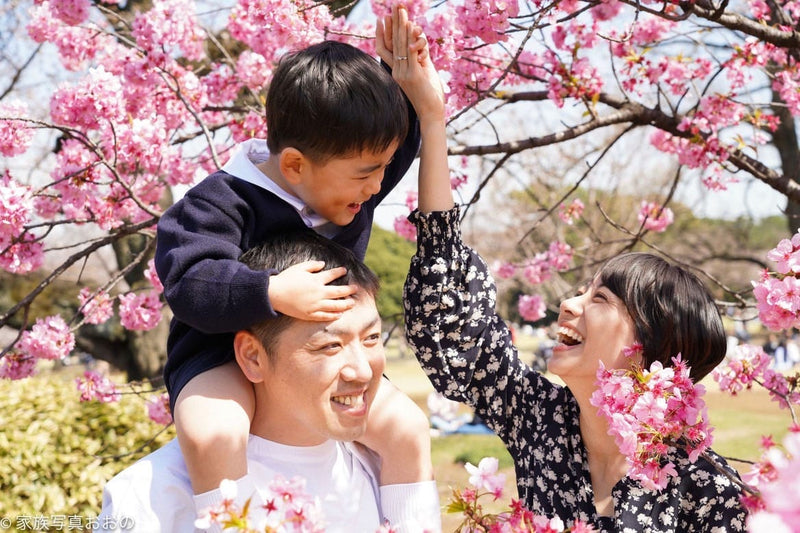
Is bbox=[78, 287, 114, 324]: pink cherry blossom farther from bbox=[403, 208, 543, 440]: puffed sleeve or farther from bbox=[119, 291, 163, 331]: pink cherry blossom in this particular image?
bbox=[403, 208, 543, 440]: puffed sleeve

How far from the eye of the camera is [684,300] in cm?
186

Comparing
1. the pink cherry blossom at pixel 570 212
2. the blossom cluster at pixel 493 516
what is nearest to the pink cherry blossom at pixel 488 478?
the blossom cluster at pixel 493 516

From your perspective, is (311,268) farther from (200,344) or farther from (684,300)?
(684,300)

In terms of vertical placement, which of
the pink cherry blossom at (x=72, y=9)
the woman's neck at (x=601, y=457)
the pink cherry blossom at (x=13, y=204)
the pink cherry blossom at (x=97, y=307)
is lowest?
the woman's neck at (x=601, y=457)

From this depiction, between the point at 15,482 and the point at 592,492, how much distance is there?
314 cm

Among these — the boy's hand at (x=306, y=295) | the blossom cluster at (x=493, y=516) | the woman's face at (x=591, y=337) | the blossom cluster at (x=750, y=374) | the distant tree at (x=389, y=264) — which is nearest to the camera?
the blossom cluster at (x=493, y=516)

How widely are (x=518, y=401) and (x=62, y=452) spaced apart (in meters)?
3.03

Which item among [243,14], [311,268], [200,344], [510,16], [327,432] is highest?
[243,14]

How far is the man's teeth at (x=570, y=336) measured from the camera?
1.88 meters

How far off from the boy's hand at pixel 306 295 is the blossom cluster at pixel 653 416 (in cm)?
56

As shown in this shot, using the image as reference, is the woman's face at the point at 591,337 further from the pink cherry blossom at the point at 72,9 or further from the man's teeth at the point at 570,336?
the pink cherry blossom at the point at 72,9

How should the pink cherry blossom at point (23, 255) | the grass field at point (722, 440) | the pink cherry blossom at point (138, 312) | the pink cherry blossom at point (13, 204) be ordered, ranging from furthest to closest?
1. the grass field at point (722, 440)
2. the pink cherry blossom at point (138, 312)
3. the pink cherry blossom at point (23, 255)
4. the pink cherry blossom at point (13, 204)

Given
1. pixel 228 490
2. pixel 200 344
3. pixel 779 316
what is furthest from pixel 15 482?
pixel 779 316

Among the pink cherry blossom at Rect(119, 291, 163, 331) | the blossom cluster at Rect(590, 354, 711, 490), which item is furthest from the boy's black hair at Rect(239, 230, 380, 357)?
the pink cherry blossom at Rect(119, 291, 163, 331)
